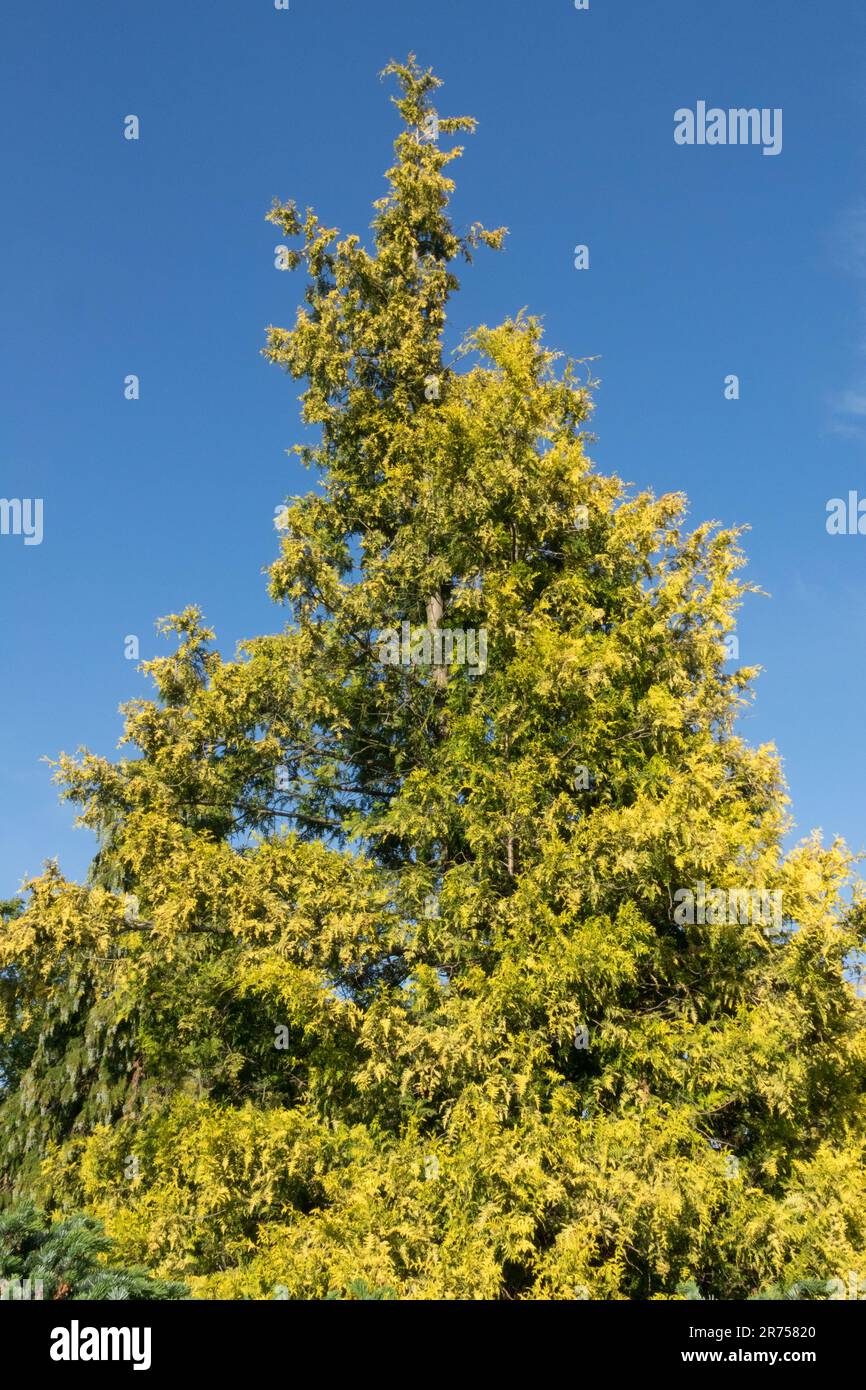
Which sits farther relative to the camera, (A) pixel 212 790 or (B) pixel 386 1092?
(A) pixel 212 790

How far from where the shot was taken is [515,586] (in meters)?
11.3

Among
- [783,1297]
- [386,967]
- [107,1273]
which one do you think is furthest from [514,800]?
[107,1273]

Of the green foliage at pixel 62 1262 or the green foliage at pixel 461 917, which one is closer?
the green foliage at pixel 62 1262

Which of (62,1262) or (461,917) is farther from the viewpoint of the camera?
(461,917)

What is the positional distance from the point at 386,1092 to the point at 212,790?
428 cm

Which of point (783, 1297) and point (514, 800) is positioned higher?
point (514, 800)

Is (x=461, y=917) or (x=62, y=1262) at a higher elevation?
(x=461, y=917)

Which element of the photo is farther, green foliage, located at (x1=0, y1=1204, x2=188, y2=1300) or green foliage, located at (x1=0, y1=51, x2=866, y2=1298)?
green foliage, located at (x1=0, y1=51, x2=866, y2=1298)

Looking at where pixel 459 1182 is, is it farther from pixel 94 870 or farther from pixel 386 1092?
pixel 94 870

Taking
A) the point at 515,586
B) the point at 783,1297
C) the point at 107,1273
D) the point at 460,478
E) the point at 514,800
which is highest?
the point at 460,478

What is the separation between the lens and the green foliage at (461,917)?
27.5ft

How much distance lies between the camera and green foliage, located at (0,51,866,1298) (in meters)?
8.38

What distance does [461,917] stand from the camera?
9766mm
